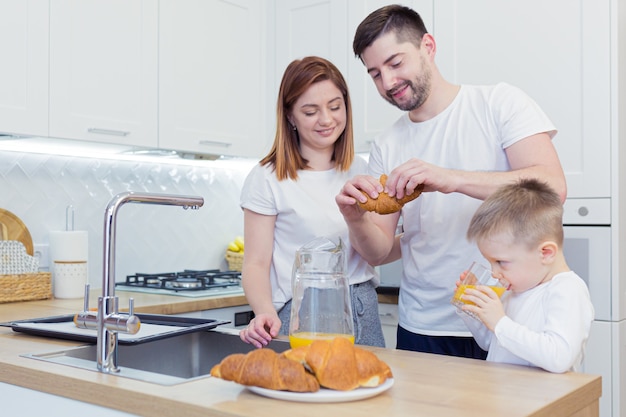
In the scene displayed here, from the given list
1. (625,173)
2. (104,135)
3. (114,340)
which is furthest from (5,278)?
(625,173)

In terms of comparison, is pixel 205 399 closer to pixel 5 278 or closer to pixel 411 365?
pixel 411 365

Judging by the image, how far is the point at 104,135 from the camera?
2541mm

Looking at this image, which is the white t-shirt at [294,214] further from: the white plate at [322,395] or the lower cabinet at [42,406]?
the white plate at [322,395]

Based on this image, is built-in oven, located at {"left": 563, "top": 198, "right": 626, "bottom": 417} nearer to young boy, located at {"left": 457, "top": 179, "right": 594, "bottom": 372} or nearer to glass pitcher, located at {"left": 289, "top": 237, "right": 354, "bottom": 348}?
young boy, located at {"left": 457, "top": 179, "right": 594, "bottom": 372}

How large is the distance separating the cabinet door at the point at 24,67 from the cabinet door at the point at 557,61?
1.45m

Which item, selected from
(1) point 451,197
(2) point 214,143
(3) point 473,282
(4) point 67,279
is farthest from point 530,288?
(2) point 214,143

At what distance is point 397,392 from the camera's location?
1.02 metres

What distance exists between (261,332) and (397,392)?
1.66 ft

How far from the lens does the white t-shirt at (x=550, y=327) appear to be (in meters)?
1.18

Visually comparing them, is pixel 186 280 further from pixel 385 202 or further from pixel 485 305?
pixel 485 305

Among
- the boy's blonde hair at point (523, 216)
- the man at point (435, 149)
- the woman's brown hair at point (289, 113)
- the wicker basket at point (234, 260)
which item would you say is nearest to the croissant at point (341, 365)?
the boy's blonde hair at point (523, 216)

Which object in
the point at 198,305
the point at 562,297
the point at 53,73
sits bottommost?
the point at 198,305

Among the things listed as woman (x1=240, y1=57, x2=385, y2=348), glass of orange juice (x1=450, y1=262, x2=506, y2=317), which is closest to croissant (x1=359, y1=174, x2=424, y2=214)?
glass of orange juice (x1=450, y1=262, x2=506, y2=317)

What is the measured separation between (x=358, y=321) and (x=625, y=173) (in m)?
1.13
